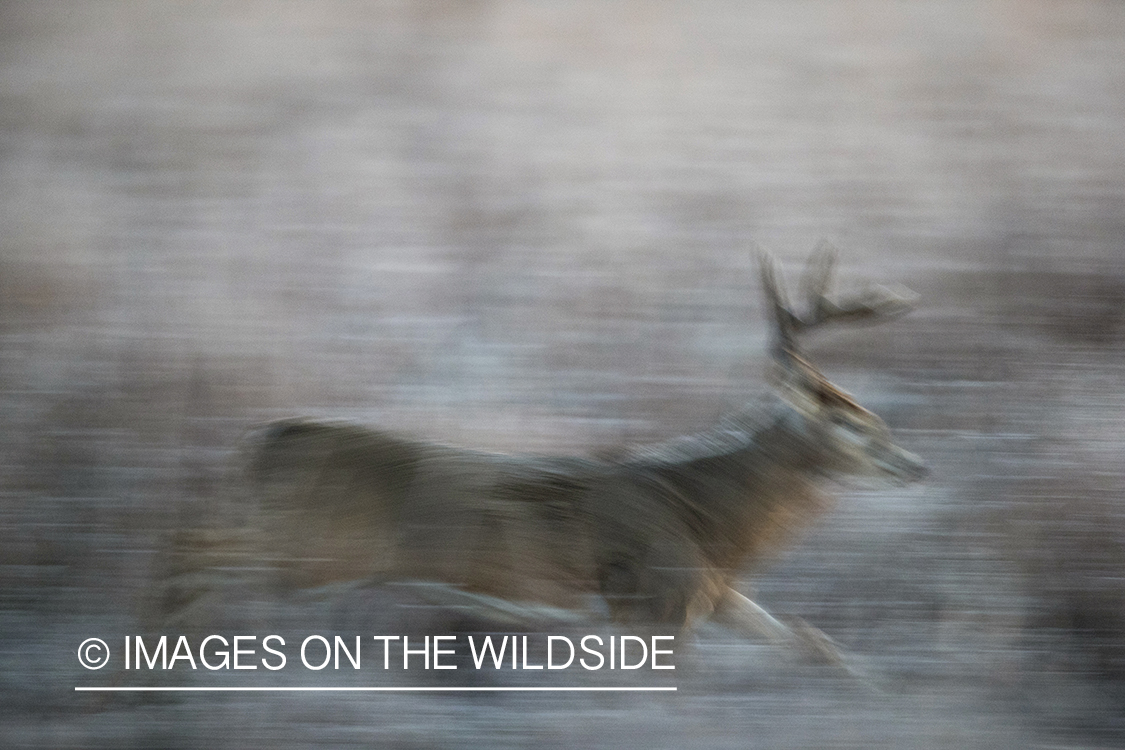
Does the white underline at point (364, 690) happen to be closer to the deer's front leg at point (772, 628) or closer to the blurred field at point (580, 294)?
the blurred field at point (580, 294)

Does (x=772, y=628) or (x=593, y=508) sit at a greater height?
(x=593, y=508)

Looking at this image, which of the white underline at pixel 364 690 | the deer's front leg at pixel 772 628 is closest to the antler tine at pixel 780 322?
the deer's front leg at pixel 772 628

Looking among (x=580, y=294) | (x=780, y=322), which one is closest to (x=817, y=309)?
(x=780, y=322)

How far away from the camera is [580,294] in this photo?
1.89m

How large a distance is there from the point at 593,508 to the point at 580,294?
18.7 inches

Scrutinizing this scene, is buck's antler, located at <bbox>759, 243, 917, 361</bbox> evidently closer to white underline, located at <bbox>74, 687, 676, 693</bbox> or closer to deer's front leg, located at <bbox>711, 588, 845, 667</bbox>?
deer's front leg, located at <bbox>711, 588, 845, 667</bbox>

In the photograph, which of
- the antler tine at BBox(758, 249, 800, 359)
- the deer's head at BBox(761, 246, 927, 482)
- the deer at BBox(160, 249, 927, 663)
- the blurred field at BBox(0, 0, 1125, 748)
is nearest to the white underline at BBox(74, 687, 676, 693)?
the blurred field at BBox(0, 0, 1125, 748)

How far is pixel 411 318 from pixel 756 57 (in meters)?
0.84

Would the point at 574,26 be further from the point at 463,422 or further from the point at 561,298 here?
the point at 463,422

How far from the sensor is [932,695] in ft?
5.50

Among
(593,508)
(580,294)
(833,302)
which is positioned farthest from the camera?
(580,294)

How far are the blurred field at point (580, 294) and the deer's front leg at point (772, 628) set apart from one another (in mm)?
32

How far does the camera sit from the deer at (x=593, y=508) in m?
1.56

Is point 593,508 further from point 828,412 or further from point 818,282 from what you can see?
point 818,282
